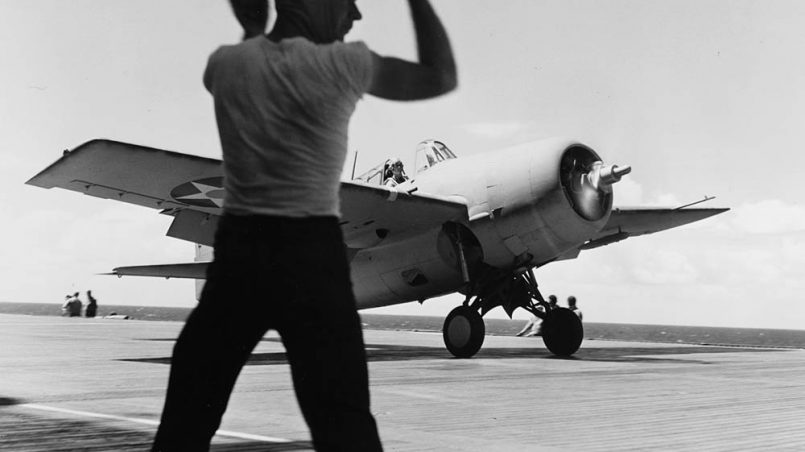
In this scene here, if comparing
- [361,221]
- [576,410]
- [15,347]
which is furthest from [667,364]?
[15,347]

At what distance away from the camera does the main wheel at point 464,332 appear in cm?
1273

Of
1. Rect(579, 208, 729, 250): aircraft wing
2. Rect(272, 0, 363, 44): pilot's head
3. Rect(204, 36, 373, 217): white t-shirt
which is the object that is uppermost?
Rect(579, 208, 729, 250): aircraft wing

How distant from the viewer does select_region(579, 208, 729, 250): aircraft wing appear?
15.3 metres

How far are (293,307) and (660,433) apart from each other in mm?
3757

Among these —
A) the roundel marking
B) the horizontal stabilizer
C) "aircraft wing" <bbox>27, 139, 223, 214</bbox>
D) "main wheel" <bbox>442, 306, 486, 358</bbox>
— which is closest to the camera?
"aircraft wing" <bbox>27, 139, 223, 214</bbox>

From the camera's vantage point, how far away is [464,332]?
12789mm

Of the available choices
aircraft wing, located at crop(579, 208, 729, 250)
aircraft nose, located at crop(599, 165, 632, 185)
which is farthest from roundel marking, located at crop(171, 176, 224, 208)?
aircraft wing, located at crop(579, 208, 729, 250)

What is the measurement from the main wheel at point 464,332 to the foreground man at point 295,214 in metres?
10.7

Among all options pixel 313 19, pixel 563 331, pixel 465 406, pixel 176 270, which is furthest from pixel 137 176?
pixel 313 19

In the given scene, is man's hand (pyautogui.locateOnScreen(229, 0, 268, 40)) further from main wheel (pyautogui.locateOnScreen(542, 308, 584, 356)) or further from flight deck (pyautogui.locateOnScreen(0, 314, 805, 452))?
main wheel (pyautogui.locateOnScreen(542, 308, 584, 356))

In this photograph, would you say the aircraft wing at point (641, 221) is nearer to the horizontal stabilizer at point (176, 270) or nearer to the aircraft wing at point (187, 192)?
the aircraft wing at point (187, 192)

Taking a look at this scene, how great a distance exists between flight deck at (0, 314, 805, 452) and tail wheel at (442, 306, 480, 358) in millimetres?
1158

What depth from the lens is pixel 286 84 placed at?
2090mm

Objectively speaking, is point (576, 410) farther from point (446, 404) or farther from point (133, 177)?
point (133, 177)
